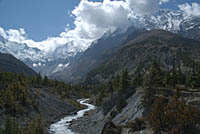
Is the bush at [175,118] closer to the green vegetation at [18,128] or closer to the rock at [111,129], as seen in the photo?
the rock at [111,129]

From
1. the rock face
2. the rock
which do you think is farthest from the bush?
the rock

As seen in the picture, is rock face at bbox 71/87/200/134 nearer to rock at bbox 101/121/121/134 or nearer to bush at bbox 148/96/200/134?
rock at bbox 101/121/121/134

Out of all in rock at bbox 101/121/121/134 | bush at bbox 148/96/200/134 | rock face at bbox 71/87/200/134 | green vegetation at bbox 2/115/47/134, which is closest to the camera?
bush at bbox 148/96/200/134

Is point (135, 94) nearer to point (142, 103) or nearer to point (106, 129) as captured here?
point (142, 103)

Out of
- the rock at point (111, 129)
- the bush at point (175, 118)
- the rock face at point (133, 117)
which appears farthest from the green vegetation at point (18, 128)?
the bush at point (175, 118)

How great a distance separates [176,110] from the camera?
102 feet

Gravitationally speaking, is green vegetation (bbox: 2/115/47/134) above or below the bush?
below

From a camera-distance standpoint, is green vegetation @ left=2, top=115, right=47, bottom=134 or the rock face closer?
green vegetation @ left=2, top=115, right=47, bottom=134

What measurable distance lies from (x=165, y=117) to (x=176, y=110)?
1906 mm

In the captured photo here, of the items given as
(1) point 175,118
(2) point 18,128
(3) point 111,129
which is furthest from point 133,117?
(2) point 18,128

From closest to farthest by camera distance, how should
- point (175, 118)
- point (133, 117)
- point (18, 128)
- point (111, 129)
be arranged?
point (175, 118) → point (111, 129) → point (18, 128) → point (133, 117)

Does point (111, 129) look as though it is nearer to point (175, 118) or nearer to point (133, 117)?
point (133, 117)

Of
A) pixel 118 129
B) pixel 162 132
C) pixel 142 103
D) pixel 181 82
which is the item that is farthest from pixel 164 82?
pixel 162 132

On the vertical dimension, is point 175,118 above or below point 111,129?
above
